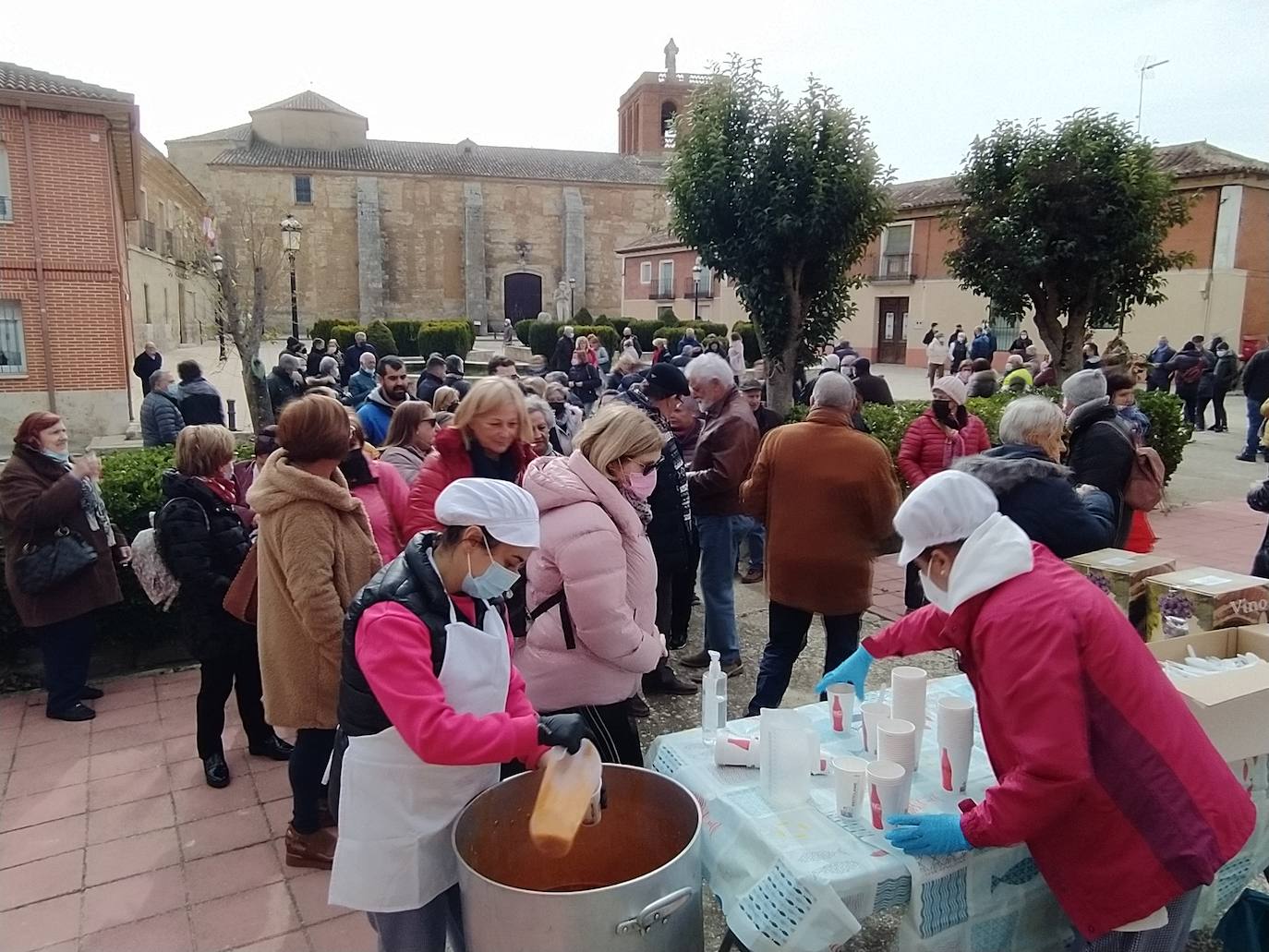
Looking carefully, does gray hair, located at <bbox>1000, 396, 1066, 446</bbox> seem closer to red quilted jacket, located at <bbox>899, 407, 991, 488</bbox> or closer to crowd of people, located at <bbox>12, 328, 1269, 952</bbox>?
crowd of people, located at <bbox>12, 328, 1269, 952</bbox>

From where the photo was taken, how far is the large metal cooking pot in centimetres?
177

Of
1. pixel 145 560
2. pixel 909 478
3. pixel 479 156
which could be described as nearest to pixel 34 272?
pixel 145 560

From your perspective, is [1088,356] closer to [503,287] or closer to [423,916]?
[423,916]

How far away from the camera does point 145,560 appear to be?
3.96 meters

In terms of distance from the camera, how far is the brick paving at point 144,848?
2961 mm

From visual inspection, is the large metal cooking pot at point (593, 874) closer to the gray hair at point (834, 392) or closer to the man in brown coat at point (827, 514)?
the man in brown coat at point (827, 514)

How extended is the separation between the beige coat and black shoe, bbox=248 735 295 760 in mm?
1126

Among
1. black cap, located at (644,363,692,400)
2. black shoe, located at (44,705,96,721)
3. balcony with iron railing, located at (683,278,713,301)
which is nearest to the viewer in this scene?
black shoe, located at (44,705,96,721)

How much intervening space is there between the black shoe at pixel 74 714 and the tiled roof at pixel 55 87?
50.9ft

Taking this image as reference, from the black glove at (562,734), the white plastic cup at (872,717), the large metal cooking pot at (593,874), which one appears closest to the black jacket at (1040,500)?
the white plastic cup at (872,717)

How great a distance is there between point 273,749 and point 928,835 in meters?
3.29

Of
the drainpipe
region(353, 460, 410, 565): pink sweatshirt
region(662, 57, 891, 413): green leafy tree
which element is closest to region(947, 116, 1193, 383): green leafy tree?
region(662, 57, 891, 413): green leafy tree

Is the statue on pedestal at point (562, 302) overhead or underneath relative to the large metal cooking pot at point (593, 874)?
overhead

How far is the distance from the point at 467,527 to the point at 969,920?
1.53 metres
